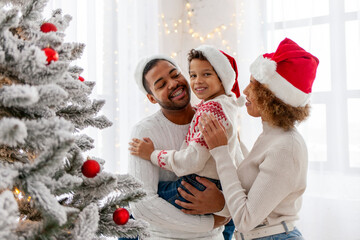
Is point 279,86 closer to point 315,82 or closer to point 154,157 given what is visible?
point 154,157

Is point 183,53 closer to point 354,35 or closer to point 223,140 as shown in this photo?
point 354,35

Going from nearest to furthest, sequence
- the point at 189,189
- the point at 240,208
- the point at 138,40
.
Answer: the point at 240,208 < the point at 189,189 < the point at 138,40

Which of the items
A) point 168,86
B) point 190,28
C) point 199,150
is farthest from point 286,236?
point 190,28

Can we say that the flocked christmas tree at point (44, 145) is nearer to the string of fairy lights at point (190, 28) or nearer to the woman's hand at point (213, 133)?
the woman's hand at point (213, 133)

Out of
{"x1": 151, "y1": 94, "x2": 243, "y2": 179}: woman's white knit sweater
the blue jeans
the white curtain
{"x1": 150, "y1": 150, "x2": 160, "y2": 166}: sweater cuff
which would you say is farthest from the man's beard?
the white curtain

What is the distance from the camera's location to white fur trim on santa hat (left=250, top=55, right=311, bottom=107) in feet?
4.31

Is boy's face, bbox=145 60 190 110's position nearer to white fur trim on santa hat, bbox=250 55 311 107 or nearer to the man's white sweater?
the man's white sweater

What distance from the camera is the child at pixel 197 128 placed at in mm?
1407

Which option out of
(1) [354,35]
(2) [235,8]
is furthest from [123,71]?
(1) [354,35]

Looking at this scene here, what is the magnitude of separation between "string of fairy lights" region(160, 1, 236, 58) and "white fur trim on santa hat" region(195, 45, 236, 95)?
61.7 inches

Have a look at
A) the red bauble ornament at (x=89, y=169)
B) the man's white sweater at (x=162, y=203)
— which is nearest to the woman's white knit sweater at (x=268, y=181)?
the man's white sweater at (x=162, y=203)

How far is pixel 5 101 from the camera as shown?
1.88 feet

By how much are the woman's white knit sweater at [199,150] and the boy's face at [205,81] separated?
0.18ft

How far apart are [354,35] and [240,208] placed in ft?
6.35
